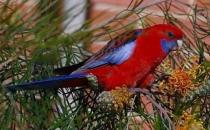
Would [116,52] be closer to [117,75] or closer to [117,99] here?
[117,75]

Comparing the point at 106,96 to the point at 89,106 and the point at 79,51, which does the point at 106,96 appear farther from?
the point at 79,51

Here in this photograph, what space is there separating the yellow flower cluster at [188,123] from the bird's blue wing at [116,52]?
0.23m

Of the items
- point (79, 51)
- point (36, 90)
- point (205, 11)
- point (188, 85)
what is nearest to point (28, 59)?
point (36, 90)

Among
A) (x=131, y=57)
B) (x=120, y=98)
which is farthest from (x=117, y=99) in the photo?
(x=131, y=57)

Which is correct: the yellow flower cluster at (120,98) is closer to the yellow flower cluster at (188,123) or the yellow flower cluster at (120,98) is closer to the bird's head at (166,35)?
the yellow flower cluster at (188,123)

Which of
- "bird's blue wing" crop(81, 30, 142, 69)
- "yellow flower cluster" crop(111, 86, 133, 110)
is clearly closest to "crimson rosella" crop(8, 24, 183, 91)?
"bird's blue wing" crop(81, 30, 142, 69)

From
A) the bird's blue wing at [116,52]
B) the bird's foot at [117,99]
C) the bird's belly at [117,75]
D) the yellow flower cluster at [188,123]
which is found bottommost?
the yellow flower cluster at [188,123]

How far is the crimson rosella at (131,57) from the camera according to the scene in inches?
43.4

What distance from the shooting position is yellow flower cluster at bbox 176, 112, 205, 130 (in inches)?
34.6

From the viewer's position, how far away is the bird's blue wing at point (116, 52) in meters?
1.10

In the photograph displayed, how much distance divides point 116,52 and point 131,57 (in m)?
0.06

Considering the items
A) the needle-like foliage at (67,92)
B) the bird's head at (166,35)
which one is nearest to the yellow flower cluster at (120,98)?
the needle-like foliage at (67,92)

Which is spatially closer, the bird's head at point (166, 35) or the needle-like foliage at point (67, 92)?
the needle-like foliage at point (67, 92)

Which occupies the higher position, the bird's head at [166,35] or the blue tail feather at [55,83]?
the bird's head at [166,35]
